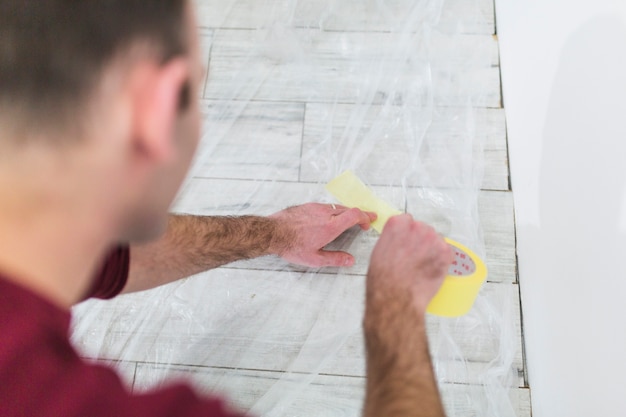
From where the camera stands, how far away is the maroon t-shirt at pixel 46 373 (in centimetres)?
33

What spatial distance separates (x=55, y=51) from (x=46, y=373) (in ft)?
0.62

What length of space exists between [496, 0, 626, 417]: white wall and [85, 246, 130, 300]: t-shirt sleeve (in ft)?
1.69

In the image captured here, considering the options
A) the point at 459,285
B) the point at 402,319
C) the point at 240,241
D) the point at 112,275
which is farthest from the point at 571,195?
the point at 112,275

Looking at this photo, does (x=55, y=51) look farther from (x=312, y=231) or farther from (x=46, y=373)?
(x=312, y=231)

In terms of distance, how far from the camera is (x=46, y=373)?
0.34 m

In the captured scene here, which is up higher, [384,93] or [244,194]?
[384,93]

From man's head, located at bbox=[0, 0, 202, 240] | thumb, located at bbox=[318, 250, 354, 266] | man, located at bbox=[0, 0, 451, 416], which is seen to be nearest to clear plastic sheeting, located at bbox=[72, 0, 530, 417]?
thumb, located at bbox=[318, 250, 354, 266]

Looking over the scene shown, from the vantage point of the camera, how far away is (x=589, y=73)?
658 millimetres

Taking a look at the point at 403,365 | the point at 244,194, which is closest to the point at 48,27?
the point at 403,365

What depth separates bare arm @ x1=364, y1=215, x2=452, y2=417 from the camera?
1.60 ft

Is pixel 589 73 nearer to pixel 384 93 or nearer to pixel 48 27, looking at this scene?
pixel 384 93

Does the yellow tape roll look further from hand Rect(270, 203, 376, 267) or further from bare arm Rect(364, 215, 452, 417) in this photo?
hand Rect(270, 203, 376, 267)

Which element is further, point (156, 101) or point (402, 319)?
point (402, 319)

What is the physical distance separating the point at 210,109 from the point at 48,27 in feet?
2.11
